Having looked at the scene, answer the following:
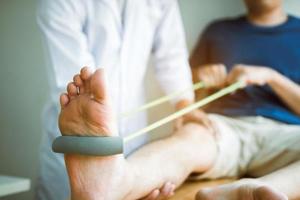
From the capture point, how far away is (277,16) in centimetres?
104

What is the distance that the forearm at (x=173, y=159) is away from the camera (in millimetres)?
601

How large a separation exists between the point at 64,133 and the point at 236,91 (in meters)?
0.52

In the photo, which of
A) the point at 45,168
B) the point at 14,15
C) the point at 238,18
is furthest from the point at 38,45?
the point at 238,18

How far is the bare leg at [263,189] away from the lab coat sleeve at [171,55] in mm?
334

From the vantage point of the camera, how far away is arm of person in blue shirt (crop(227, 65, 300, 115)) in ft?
2.87

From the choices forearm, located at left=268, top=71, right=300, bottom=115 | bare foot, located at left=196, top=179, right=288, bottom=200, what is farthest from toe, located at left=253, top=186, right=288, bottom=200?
forearm, located at left=268, top=71, right=300, bottom=115

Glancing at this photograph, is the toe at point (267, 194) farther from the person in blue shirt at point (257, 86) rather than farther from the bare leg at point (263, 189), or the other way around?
the person in blue shirt at point (257, 86)

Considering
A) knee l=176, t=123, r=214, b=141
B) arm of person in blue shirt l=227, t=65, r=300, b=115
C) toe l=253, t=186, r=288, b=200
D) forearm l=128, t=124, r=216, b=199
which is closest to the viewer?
toe l=253, t=186, r=288, b=200

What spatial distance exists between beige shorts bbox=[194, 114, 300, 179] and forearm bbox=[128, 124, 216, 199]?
0.03 metres

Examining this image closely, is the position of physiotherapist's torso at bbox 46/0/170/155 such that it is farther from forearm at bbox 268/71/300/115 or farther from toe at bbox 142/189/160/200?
forearm at bbox 268/71/300/115

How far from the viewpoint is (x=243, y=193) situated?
51cm

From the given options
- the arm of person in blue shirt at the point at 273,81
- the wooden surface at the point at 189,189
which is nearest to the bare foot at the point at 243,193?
the wooden surface at the point at 189,189

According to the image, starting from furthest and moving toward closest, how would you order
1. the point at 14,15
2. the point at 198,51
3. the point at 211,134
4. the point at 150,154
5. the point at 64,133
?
the point at 198,51 → the point at 14,15 → the point at 211,134 → the point at 150,154 → the point at 64,133

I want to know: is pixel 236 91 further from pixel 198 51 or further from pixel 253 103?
pixel 198 51
